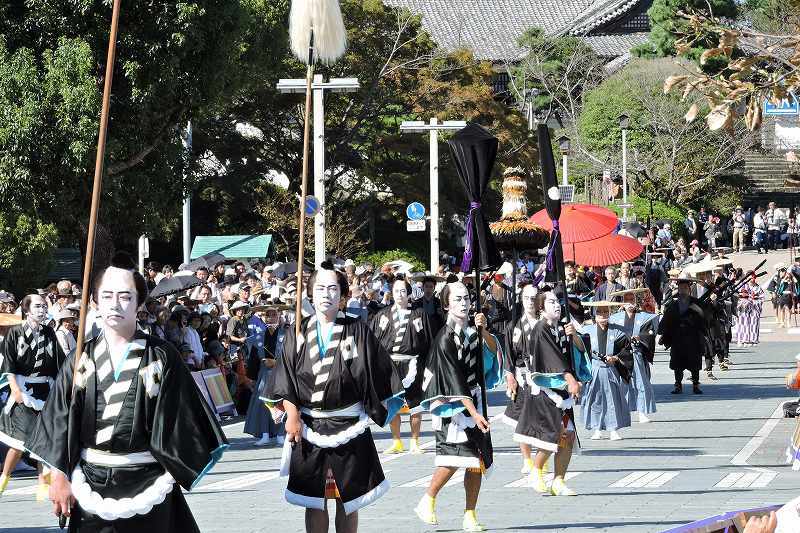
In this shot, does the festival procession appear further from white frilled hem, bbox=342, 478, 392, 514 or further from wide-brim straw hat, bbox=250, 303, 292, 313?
wide-brim straw hat, bbox=250, 303, 292, 313

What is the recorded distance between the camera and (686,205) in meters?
49.6

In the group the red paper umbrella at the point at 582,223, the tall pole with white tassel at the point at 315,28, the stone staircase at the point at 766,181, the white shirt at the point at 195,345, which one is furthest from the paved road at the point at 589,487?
the stone staircase at the point at 766,181

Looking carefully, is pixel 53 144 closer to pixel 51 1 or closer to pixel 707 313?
pixel 51 1

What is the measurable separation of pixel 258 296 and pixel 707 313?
771 cm

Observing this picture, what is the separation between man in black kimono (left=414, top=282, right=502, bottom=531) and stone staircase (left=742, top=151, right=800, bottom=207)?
44208 millimetres

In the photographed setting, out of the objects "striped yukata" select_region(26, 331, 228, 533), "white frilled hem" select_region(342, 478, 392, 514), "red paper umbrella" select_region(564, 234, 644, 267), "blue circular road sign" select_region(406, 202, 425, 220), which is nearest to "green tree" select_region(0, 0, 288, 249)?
"blue circular road sign" select_region(406, 202, 425, 220)

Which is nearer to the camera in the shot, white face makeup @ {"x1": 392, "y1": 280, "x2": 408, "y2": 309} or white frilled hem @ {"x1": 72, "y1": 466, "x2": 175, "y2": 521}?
white frilled hem @ {"x1": 72, "y1": 466, "x2": 175, "y2": 521}

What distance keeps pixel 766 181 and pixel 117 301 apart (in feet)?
166

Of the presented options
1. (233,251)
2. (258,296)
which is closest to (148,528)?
(258,296)

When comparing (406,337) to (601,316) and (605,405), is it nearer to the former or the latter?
(605,405)

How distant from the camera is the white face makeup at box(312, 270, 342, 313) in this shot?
8.28m

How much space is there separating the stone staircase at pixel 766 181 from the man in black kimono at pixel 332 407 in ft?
152

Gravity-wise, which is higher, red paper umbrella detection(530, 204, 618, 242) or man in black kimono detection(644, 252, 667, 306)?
red paper umbrella detection(530, 204, 618, 242)

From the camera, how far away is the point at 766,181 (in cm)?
5431
